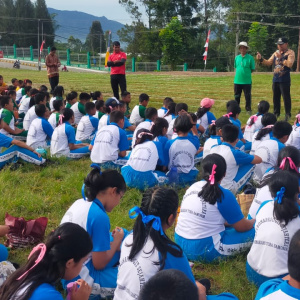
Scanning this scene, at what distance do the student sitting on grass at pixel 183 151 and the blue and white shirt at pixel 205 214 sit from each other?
2003 millimetres

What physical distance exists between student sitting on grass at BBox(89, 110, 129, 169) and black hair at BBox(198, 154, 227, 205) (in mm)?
2619

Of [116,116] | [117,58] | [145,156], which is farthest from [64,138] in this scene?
[117,58]

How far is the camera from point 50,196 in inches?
216

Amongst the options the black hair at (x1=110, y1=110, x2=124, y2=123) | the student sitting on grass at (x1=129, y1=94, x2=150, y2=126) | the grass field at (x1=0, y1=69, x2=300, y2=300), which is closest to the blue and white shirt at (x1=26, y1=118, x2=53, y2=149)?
the grass field at (x1=0, y1=69, x2=300, y2=300)

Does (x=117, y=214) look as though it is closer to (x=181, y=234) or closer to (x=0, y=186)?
(x=181, y=234)

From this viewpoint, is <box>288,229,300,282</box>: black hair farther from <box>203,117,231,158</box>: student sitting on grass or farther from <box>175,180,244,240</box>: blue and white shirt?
<box>203,117,231,158</box>: student sitting on grass

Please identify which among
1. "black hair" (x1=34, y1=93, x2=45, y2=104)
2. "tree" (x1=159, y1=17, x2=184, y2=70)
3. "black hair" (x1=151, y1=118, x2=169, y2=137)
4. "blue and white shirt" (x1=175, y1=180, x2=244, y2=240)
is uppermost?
"tree" (x1=159, y1=17, x2=184, y2=70)

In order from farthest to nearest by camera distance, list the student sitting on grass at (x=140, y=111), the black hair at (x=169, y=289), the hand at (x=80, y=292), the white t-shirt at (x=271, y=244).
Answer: the student sitting on grass at (x=140, y=111) → the white t-shirt at (x=271, y=244) → the hand at (x=80, y=292) → the black hair at (x=169, y=289)

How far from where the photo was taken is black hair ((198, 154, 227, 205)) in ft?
11.8

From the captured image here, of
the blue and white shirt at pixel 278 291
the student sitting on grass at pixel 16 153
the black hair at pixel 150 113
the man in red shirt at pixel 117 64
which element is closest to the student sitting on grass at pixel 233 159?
the black hair at pixel 150 113

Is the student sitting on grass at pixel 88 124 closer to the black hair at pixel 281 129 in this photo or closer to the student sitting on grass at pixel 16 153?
the student sitting on grass at pixel 16 153

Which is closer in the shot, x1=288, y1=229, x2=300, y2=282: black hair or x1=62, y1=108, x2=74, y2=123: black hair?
x1=288, y1=229, x2=300, y2=282: black hair

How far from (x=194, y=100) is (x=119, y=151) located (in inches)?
298

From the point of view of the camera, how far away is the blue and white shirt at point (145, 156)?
555 cm
